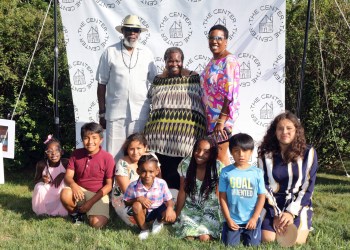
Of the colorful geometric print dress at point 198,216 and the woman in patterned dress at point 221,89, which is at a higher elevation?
the woman in patterned dress at point 221,89

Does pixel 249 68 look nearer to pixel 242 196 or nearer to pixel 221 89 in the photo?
pixel 221 89

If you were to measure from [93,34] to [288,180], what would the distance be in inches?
122

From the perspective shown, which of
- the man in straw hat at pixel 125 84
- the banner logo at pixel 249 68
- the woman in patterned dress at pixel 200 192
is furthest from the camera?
the banner logo at pixel 249 68

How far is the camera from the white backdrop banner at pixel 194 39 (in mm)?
5328

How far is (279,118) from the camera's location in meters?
3.71

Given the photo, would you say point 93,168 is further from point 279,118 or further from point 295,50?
point 295,50

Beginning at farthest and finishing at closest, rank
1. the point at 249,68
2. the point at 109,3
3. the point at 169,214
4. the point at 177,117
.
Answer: the point at 109,3
the point at 249,68
the point at 177,117
the point at 169,214

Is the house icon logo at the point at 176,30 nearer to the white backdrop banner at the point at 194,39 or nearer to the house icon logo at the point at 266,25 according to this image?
the white backdrop banner at the point at 194,39

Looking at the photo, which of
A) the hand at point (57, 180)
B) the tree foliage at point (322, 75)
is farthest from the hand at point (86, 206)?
the tree foliage at point (322, 75)

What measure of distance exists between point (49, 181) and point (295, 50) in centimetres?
354

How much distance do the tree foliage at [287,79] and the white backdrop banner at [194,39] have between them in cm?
67

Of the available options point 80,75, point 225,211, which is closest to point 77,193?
point 225,211

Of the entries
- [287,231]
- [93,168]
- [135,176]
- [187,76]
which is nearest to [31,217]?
[93,168]

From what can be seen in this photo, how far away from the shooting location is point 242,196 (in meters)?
3.53
